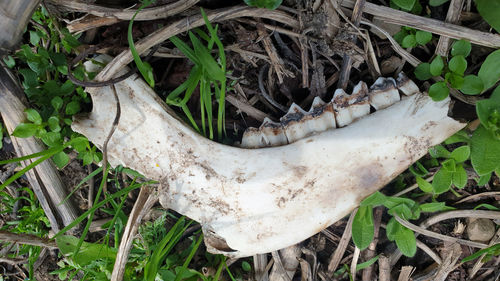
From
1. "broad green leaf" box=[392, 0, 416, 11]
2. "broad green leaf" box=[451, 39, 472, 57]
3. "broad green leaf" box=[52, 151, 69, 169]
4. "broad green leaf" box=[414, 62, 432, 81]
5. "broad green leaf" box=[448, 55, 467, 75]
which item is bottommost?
"broad green leaf" box=[52, 151, 69, 169]

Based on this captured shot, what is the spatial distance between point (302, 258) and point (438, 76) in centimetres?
111

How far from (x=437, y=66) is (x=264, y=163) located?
85 cm

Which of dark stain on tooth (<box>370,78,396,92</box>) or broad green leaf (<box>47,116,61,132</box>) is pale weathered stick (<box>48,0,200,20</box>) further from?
dark stain on tooth (<box>370,78,396,92</box>)

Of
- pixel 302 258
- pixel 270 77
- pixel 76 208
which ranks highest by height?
pixel 270 77

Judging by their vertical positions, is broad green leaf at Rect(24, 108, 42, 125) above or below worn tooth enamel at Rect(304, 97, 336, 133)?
above

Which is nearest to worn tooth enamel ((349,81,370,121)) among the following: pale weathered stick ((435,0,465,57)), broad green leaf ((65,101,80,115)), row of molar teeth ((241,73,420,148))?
row of molar teeth ((241,73,420,148))

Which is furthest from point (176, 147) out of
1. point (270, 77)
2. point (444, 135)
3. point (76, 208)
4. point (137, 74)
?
point (444, 135)

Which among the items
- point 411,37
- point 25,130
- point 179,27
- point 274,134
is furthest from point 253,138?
point 25,130

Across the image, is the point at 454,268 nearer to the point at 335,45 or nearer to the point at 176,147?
the point at 335,45

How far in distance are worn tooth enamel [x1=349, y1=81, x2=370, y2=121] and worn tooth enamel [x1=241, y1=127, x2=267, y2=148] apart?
42 centimetres

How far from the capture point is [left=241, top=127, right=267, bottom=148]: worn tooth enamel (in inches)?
68.0

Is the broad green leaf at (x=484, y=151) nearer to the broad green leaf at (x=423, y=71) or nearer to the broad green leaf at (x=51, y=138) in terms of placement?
the broad green leaf at (x=423, y=71)

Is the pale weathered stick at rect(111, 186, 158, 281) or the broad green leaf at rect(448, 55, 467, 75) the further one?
the pale weathered stick at rect(111, 186, 158, 281)

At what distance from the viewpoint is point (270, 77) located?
1.80 metres
